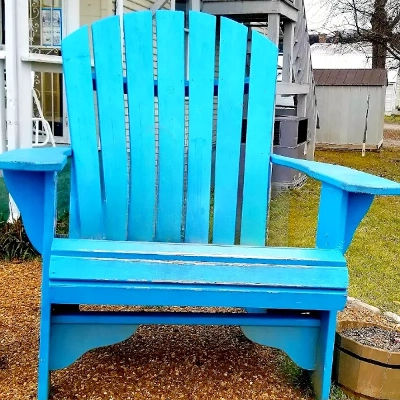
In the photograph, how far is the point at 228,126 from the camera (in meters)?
2.33

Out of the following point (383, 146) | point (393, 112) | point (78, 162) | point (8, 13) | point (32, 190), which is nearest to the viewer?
point (32, 190)

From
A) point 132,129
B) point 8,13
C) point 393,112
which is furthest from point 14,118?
point 393,112

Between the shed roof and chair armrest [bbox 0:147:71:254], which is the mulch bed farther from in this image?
the shed roof

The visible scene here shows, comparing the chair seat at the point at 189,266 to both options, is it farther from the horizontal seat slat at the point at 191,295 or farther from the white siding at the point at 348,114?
the white siding at the point at 348,114

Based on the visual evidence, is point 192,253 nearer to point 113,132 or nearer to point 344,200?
point 344,200

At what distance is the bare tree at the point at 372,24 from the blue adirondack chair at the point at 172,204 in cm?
791

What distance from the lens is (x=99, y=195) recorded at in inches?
86.7

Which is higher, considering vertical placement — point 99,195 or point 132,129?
point 132,129

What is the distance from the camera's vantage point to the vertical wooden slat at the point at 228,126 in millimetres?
2289

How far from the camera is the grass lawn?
10.4 feet

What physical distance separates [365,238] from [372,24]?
9157 mm

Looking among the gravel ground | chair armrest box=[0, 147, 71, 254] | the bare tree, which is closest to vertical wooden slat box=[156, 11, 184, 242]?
the gravel ground

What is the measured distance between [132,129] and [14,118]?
1.57 m

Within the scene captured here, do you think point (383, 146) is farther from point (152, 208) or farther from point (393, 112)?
point (393, 112)
